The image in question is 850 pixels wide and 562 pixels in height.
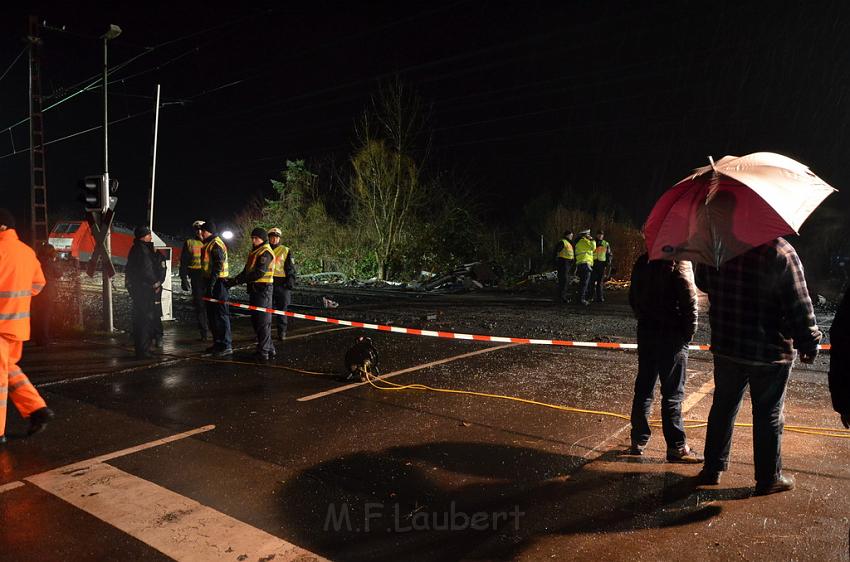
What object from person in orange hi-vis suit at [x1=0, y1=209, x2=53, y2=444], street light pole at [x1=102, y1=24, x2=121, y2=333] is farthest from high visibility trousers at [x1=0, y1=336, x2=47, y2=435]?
street light pole at [x1=102, y1=24, x2=121, y2=333]

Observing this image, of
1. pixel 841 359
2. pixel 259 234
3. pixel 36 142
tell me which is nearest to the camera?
pixel 841 359

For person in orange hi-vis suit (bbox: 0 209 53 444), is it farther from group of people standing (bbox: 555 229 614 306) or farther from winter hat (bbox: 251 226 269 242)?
group of people standing (bbox: 555 229 614 306)

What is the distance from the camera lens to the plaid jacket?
380 cm

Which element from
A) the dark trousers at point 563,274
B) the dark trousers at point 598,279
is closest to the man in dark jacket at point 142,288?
the dark trousers at point 563,274

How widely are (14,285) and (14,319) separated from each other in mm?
296

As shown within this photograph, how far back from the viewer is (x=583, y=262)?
15531 mm

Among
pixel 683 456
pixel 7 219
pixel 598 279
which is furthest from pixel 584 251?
pixel 7 219

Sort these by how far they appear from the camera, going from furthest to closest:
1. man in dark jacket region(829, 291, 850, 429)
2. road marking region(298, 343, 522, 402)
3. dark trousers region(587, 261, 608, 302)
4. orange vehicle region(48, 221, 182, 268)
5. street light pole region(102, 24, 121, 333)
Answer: orange vehicle region(48, 221, 182, 268)
dark trousers region(587, 261, 608, 302)
street light pole region(102, 24, 121, 333)
road marking region(298, 343, 522, 402)
man in dark jacket region(829, 291, 850, 429)

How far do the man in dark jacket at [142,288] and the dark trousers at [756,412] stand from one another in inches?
313

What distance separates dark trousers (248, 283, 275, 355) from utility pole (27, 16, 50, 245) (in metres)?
6.53

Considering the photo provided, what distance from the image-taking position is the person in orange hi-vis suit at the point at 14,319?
5102 mm

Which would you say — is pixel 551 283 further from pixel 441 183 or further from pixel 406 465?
pixel 406 465

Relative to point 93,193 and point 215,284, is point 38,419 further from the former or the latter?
point 93,193

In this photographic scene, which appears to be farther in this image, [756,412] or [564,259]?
[564,259]
